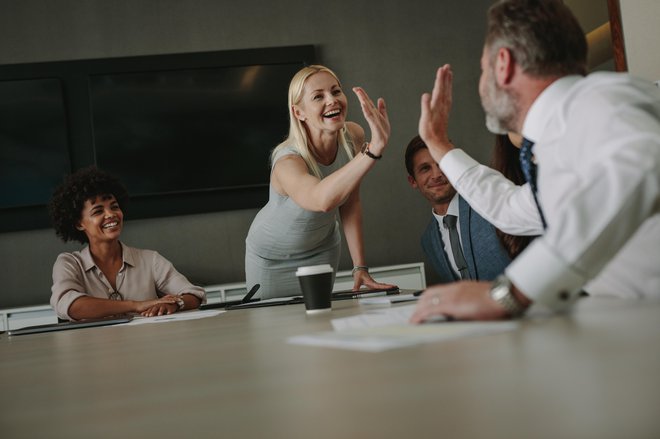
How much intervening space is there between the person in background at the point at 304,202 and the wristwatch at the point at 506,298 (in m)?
1.37

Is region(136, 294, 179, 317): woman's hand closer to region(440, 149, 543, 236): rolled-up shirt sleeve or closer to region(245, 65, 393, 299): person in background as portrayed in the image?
region(245, 65, 393, 299): person in background

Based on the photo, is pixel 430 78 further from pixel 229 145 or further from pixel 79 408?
pixel 79 408

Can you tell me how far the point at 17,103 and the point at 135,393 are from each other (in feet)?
14.4

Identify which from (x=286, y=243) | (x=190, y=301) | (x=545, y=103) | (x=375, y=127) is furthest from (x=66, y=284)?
(x=545, y=103)

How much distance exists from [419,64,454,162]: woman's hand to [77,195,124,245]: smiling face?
1450 millimetres

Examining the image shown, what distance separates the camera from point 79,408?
2.02ft

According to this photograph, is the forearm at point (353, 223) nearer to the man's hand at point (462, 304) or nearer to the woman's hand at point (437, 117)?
the woman's hand at point (437, 117)

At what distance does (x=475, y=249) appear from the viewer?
2.60 meters

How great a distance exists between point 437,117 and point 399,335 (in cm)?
100

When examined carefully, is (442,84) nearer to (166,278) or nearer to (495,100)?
(495,100)

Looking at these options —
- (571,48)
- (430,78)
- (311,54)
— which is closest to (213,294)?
(311,54)

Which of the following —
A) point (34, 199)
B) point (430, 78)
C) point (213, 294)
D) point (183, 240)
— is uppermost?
point (430, 78)

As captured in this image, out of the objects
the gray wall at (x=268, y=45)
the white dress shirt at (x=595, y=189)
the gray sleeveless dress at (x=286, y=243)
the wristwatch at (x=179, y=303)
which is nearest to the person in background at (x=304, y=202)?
the gray sleeveless dress at (x=286, y=243)

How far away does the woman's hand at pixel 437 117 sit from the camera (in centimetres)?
166
